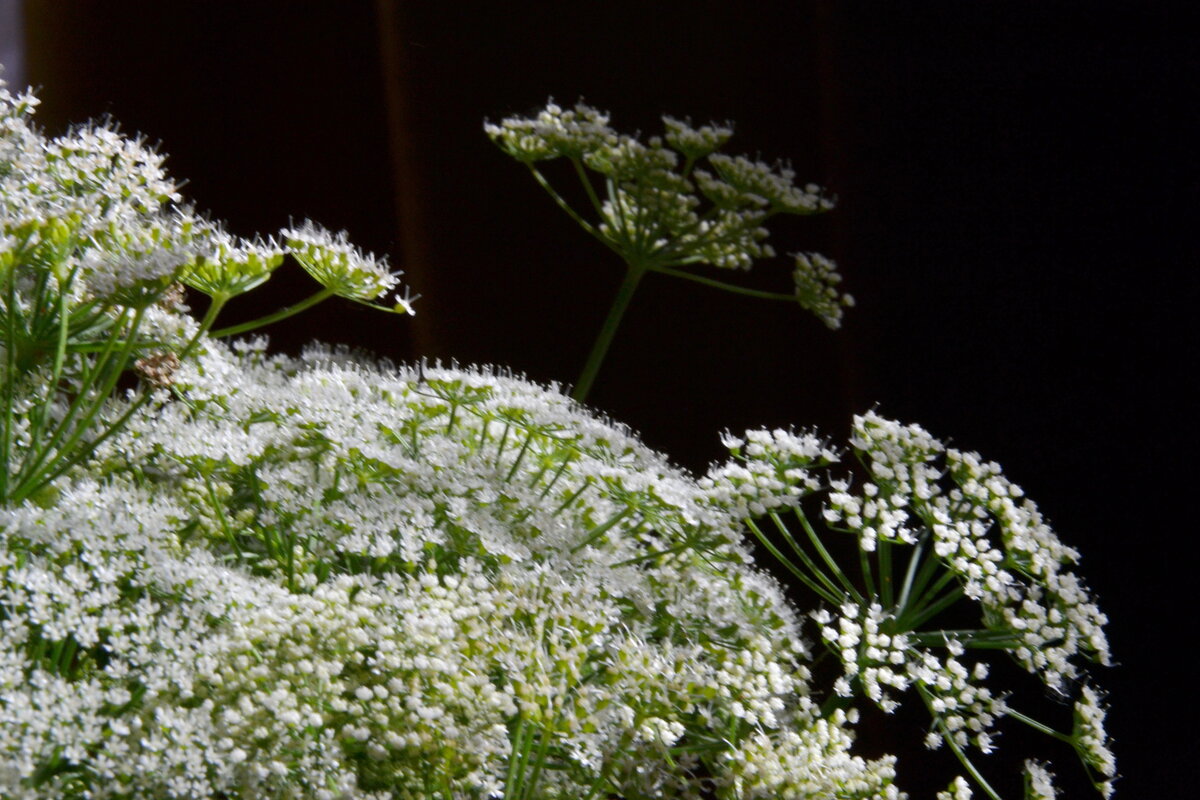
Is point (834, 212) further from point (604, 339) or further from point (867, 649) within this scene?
point (867, 649)

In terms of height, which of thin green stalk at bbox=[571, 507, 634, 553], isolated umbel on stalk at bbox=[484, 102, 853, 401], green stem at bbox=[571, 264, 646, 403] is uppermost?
isolated umbel on stalk at bbox=[484, 102, 853, 401]

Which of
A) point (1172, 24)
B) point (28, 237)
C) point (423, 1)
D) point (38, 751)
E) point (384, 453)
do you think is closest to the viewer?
point (38, 751)

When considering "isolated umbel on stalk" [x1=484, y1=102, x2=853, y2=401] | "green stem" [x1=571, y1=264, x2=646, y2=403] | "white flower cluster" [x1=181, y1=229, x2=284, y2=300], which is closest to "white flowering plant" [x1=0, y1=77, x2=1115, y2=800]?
"white flower cluster" [x1=181, y1=229, x2=284, y2=300]

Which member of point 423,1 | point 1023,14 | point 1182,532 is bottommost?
point 1182,532

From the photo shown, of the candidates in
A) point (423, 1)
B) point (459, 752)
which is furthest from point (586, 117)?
point (459, 752)

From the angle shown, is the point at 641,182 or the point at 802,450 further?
the point at 641,182

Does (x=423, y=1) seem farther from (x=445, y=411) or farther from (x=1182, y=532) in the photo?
(x=1182, y=532)

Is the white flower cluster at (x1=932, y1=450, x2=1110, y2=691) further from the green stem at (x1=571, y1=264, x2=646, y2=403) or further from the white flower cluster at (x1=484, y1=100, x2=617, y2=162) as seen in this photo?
the white flower cluster at (x1=484, y1=100, x2=617, y2=162)
